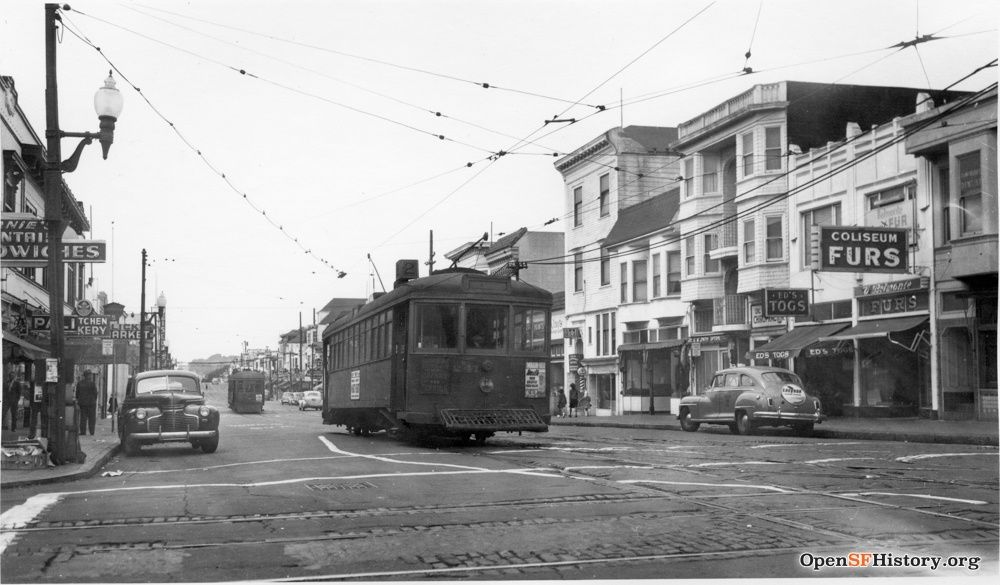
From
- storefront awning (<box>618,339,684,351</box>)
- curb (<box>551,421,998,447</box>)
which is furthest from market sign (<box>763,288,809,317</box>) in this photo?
storefront awning (<box>618,339,684,351</box>)

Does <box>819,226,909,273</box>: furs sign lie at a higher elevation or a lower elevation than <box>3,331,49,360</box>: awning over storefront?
higher

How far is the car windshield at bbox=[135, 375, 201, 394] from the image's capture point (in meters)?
20.9

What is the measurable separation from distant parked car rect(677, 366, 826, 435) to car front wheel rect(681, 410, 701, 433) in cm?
97

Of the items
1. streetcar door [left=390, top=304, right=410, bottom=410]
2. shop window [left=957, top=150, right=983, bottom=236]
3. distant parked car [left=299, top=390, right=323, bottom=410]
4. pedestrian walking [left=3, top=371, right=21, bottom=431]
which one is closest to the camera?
streetcar door [left=390, top=304, right=410, bottom=410]

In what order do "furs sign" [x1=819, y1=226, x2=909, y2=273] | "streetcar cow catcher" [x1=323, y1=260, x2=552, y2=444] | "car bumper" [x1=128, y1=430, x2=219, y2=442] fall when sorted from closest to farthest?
1. "streetcar cow catcher" [x1=323, y1=260, x2=552, y2=444]
2. "car bumper" [x1=128, y1=430, x2=219, y2=442]
3. "furs sign" [x1=819, y1=226, x2=909, y2=273]

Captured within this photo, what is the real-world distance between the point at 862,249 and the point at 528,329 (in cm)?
1160

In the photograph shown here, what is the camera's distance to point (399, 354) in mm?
18703

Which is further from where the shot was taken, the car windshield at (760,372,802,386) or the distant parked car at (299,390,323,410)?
the distant parked car at (299,390,323,410)

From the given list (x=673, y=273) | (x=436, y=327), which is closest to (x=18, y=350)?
(x=436, y=327)

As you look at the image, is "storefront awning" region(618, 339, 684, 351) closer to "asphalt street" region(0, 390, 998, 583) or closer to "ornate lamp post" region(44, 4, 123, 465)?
"asphalt street" region(0, 390, 998, 583)

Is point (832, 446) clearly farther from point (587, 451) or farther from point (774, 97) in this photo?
point (774, 97)

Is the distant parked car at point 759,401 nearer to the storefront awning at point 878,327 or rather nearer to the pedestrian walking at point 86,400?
the storefront awning at point 878,327

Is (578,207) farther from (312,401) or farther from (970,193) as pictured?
(312,401)

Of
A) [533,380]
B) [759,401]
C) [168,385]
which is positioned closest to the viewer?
[533,380]
